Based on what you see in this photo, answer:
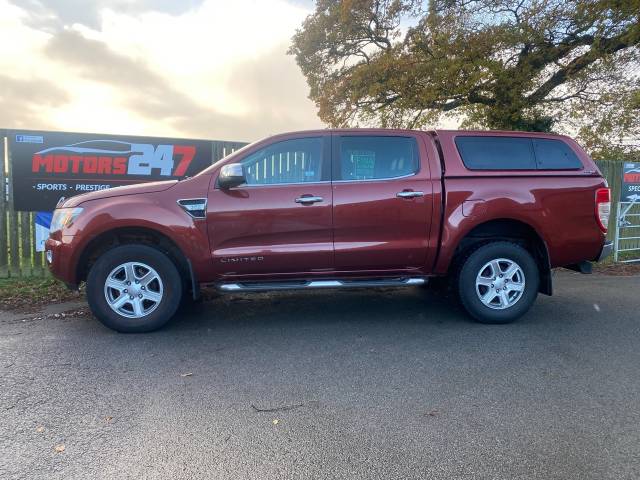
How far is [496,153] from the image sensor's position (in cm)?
503

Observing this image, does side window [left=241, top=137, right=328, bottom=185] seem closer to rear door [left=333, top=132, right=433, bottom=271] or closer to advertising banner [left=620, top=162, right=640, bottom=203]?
rear door [left=333, top=132, right=433, bottom=271]

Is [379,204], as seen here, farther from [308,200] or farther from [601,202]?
[601,202]

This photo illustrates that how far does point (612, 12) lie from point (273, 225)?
14.0 metres

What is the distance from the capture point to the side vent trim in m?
4.57

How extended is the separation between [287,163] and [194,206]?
1022mm

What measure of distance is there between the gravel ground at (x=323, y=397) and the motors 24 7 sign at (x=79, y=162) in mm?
2487

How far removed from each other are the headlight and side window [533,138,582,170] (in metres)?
4.75

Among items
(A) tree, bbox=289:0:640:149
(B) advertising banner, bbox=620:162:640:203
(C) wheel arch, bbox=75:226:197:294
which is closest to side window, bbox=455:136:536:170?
(C) wheel arch, bbox=75:226:197:294

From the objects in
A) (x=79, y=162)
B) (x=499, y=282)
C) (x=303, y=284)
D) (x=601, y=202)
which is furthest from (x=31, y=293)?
(x=601, y=202)

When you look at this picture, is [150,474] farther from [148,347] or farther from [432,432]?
[148,347]

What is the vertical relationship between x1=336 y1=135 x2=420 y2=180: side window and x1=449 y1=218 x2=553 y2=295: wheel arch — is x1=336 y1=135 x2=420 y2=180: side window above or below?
above

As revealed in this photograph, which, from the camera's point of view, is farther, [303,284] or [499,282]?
[499,282]

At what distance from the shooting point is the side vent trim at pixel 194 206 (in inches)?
180

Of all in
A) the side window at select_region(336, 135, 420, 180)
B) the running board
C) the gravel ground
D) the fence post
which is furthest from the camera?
the fence post
